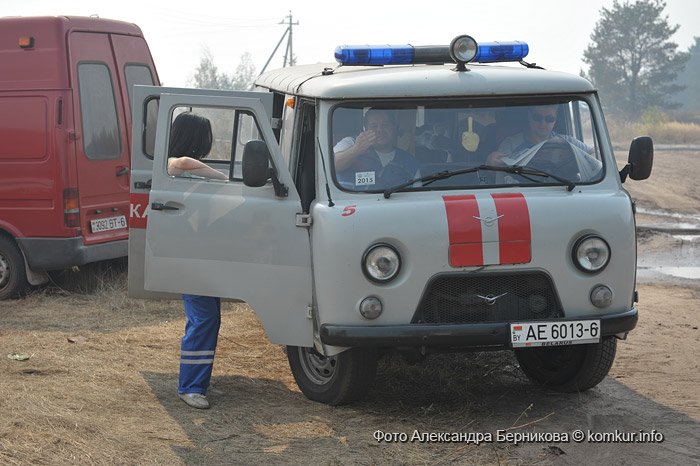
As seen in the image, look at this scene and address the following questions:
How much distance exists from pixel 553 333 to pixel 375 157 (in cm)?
147

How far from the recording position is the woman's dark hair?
6156 mm

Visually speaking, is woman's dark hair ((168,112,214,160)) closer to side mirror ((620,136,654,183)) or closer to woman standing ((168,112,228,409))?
woman standing ((168,112,228,409))

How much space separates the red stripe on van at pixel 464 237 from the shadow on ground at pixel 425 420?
1.00 metres

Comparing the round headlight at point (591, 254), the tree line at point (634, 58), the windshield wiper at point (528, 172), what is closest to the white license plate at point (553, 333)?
the round headlight at point (591, 254)

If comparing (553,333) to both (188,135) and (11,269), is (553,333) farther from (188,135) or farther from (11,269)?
(11,269)

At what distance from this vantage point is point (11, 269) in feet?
32.3

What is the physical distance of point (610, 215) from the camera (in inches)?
220

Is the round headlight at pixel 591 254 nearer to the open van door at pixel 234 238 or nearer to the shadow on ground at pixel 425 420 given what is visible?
the shadow on ground at pixel 425 420

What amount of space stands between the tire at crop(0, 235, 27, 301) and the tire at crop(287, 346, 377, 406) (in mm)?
4540

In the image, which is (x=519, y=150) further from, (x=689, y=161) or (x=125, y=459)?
(x=689, y=161)

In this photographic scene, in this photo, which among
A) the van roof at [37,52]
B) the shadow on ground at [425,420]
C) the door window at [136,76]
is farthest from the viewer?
the door window at [136,76]

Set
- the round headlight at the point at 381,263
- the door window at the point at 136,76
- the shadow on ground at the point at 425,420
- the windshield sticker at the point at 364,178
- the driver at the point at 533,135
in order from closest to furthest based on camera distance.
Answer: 1. the shadow on ground at the point at 425,420
2. the round headlight at the point at 381,263
3. the windshield sticker at the point at 364,178
4. the driver at the point at 533,135
5. the door window at the point at 136,76

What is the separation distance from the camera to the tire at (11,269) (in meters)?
9.83

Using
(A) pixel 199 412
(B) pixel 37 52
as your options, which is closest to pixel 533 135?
(A) pixel 199 412
